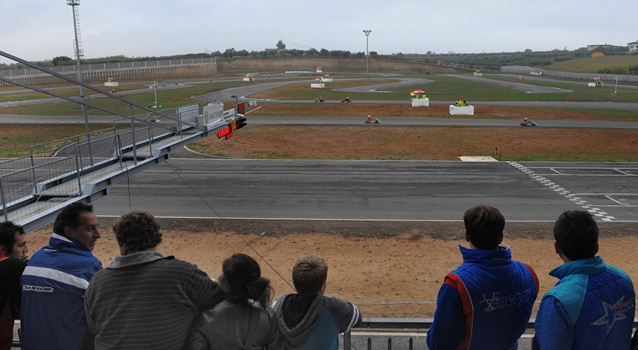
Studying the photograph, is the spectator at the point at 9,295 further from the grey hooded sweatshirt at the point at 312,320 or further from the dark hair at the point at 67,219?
the grey hooded sweatshirt at the point at 312,320

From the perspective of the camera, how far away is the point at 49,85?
73.4 m

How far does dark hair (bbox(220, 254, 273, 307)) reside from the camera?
3.14 m

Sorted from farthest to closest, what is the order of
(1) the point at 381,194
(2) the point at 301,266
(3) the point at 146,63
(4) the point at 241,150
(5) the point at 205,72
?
(5) the point at 205,72 < (3) the point at 146,63 < (4) the point at 241,150 < (1) the point at 381,194 < (2) the point at 301,266

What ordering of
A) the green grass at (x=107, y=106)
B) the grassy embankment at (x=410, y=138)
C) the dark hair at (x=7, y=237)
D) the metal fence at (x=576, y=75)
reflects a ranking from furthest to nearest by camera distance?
1. the metal fence at (x=576, y=75)
2. the green grass at (x=107, y=106)
3. the grassy embankment at (x=410, y=138)
4. the dark hair at (x=7, y=237)

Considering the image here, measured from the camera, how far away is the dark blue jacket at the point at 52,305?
3.66 meters

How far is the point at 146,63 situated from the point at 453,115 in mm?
76975

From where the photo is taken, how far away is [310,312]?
327 cm

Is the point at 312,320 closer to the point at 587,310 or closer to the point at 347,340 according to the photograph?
the point at 347,340

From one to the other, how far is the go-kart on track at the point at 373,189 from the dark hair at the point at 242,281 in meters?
14.8

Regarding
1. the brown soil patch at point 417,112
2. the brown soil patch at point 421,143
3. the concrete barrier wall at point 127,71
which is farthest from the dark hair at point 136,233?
the concrete barrier wall at point 127,71

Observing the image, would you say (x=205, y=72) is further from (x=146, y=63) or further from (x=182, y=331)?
(x=182, y=331)

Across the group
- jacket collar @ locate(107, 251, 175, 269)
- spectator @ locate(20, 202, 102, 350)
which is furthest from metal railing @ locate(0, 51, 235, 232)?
jacket collar @ locate(107, 251, 175, 269)

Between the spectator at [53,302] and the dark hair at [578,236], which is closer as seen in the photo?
the dark hair at [578,236]

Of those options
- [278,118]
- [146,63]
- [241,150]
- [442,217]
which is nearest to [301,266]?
[442,217]
